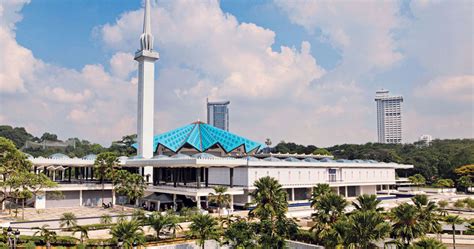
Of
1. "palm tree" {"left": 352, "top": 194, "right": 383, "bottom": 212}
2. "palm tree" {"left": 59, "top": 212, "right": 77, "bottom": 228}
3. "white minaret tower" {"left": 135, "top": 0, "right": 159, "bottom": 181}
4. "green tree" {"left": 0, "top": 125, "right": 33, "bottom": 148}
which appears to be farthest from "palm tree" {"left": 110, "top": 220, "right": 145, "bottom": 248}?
"green tree" {"left": 0, "top": 125, "right": 33, "bottom": 148}

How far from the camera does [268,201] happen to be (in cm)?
2917

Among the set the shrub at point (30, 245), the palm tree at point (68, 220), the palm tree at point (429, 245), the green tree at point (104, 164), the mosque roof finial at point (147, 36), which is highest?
the mosque roof finial at point (147, 36)

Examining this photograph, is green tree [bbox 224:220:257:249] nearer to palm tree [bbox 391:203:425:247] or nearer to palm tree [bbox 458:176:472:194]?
palm tree [bbox 391:203:425:247]

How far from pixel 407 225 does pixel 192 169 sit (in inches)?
1727

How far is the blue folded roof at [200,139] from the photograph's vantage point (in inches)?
3022

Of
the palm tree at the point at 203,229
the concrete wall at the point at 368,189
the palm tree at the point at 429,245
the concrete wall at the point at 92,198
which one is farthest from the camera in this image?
the concrete wall at the point at 368,189

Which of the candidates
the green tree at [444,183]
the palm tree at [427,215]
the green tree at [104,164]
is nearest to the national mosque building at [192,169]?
the green tree at [104,164]

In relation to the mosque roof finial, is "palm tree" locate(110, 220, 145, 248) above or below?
below

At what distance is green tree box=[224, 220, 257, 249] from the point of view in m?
28.2

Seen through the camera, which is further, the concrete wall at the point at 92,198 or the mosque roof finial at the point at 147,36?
the mosque roof finial at the point at 147,36

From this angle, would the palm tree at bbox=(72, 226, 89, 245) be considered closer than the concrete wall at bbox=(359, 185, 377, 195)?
Yes

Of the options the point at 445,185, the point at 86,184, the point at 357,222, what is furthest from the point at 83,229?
the point at 445,185

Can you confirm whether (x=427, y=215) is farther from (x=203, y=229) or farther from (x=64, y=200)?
(x=64, y=200)

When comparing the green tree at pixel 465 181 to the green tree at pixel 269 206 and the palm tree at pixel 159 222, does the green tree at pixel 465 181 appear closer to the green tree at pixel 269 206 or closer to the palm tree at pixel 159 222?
the green tree at pixel 269 206
